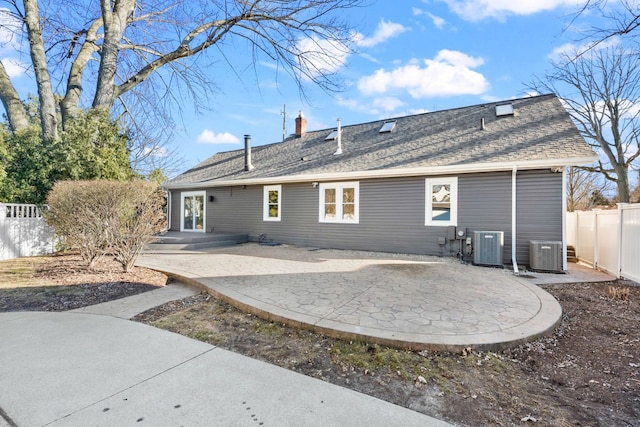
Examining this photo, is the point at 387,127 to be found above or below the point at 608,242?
above

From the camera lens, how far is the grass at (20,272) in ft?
18.1

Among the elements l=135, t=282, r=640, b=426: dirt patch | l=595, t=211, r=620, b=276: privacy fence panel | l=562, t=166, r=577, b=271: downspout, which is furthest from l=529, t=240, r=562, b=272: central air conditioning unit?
l=135, t=282, r=640, b=426: dirt patch

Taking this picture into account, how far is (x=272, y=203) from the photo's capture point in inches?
480

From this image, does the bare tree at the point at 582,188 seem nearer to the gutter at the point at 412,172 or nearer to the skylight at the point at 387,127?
the skylight at the point at 387,127

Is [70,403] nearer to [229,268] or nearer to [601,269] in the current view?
[229,268]

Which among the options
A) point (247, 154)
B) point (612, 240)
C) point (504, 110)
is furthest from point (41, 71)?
point (612, 240)

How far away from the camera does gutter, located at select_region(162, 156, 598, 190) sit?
23.2 feet

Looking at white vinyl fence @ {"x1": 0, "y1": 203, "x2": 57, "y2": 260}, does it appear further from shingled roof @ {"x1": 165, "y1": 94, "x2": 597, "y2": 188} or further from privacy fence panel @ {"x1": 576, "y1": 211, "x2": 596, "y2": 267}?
privacy fence panel @ {"x1": 576, "y1": 211, "x2": 596, "y2": 267}

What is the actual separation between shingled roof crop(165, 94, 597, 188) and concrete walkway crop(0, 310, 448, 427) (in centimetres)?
744

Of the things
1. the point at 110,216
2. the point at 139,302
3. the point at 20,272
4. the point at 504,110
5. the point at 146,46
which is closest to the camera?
the point at 139,302

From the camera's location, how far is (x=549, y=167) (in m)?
7.34

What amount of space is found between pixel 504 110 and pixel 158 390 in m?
12.1

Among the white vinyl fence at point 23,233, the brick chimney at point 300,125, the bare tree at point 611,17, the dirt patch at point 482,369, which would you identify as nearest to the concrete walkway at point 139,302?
the dirt patch at point 482,369

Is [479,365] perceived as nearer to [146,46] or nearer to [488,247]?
[488,247]
